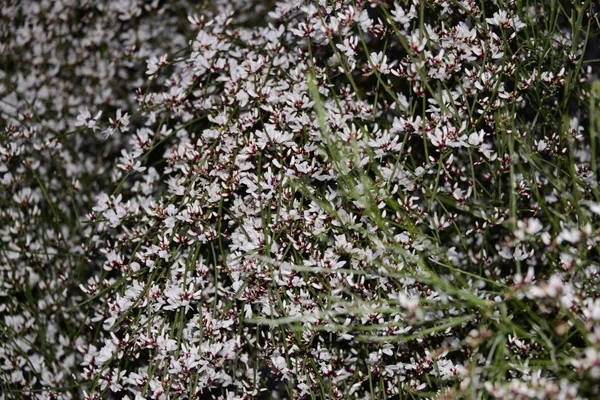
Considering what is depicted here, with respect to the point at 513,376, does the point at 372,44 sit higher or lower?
higher

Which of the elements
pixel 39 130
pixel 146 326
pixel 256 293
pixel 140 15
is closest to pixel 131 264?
pixel 146 326

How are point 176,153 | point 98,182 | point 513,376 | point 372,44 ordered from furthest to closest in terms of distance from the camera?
point 98,182, point 372,44, point 176,153, point 513,376

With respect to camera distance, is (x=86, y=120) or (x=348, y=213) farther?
(x=86, y=120)

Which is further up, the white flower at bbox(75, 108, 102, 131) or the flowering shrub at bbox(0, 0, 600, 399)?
the white flower at bbox(75, 108, 102, 131)

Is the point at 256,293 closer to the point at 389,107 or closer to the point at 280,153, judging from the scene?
the point at 280,153

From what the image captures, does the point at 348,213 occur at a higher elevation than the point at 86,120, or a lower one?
lower

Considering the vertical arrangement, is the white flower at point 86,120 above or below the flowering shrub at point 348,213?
above

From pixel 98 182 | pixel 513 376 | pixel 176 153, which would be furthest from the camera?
pixel 98 182

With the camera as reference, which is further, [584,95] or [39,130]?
[39,130]

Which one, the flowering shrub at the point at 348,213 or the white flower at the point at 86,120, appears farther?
the white flower at the point at 86,120

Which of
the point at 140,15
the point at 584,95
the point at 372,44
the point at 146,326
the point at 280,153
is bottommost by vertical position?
the point at 146,326

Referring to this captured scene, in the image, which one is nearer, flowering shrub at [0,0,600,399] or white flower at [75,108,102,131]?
flowering shrub at [0,0,600,399]
